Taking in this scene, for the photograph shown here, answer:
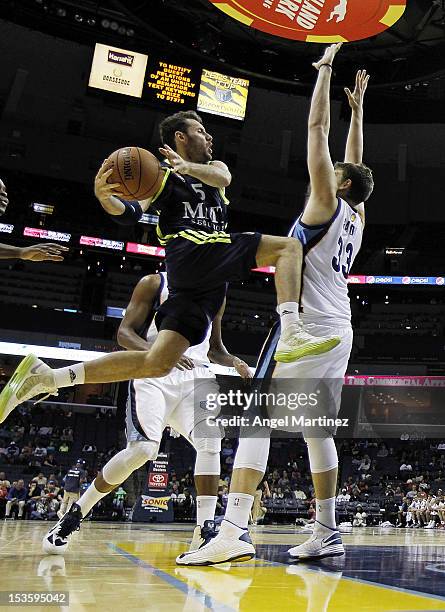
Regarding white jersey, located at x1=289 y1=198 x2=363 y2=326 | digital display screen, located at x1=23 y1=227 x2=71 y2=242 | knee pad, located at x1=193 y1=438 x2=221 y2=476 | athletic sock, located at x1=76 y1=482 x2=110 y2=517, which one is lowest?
athletic sock, located at x1=76 y1=482 x2=110 y2=517

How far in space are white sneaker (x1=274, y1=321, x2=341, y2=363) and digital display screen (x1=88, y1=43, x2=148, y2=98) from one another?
16697 mm

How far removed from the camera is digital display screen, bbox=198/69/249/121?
1930cm

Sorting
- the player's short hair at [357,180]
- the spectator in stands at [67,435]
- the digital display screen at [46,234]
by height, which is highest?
the digital display screen at [46,234]

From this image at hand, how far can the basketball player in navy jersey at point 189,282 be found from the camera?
3.23 metres

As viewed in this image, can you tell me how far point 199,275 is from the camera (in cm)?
324

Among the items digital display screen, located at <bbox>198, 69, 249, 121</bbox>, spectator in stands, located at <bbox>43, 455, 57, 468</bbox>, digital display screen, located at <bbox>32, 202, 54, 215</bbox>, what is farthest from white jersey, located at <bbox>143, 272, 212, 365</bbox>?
digital display screen, located at <bbox>32, 202, 54, 215</bbox>

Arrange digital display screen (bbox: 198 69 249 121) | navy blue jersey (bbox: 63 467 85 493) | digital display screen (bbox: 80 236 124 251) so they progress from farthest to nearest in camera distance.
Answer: digital display screen (bbox: 80 236 124 251) → digital display screen (bbox: 198 69 249 121) → navy blue jersey (bbox: 63 467 85 493)

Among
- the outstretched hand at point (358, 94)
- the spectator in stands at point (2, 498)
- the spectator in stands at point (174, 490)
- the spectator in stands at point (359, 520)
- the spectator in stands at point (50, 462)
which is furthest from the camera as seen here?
the spectator in stands at point (50, 462)

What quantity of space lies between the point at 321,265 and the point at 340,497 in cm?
1553

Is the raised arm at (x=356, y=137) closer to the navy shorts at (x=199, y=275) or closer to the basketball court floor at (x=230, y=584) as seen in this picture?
the navy shorts at (x=199, y=275)

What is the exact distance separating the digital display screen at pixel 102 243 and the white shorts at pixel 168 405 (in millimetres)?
19913

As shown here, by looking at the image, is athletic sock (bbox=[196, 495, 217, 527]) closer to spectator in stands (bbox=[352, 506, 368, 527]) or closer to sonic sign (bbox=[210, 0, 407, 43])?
sonic sign (bbox=[210, 0, 407, 43])

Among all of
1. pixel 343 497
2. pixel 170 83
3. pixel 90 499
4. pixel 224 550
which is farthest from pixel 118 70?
pixel 224 550

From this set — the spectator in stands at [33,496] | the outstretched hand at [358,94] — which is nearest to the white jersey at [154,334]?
the outstretched hand at [358,94]
